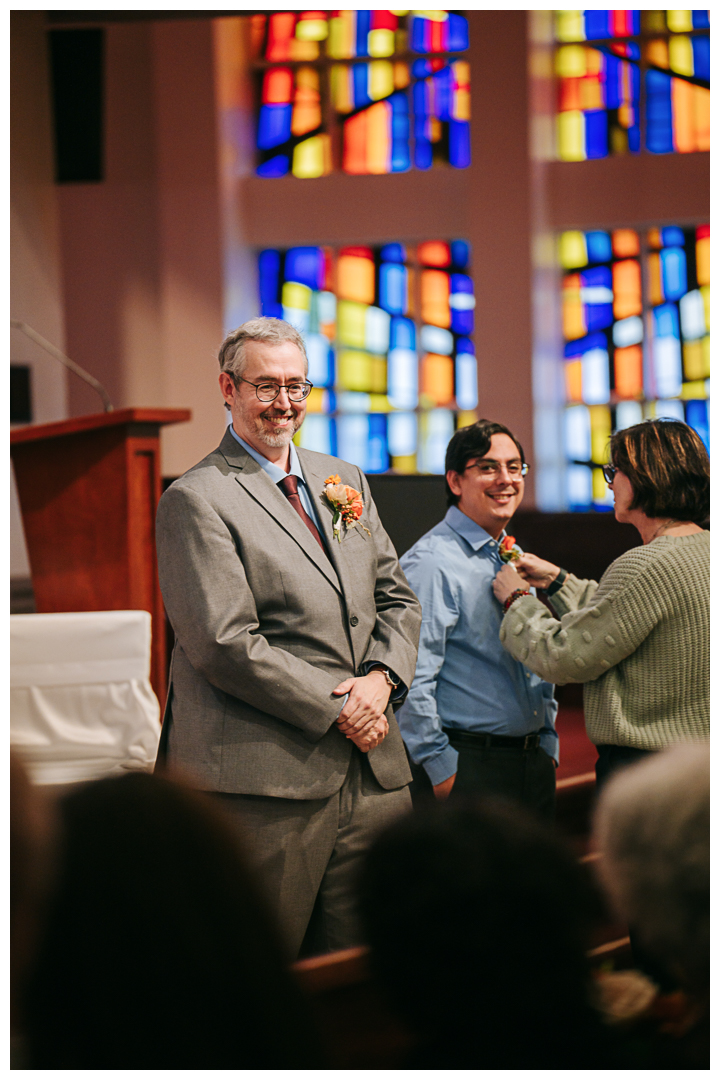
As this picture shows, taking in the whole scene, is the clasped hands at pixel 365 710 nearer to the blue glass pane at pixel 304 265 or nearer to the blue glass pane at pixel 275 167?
the blue glass pane at pixel 304 265

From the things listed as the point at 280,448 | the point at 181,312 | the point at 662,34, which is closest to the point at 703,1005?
the point at 280,448

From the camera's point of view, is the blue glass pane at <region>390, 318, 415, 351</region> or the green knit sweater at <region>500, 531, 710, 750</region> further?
the blue glass pane at <region>390, 318, 415, 351</region>

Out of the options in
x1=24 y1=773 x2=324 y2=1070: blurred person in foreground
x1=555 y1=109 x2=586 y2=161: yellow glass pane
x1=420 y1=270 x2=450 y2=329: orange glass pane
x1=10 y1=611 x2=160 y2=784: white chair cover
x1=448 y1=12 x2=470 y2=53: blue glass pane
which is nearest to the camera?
x1=24 y1=773 x2=324 y2=1070: blurred person in foreground

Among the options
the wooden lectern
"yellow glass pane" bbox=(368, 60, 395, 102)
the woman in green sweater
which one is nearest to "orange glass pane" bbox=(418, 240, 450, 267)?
"yellow glass pane" bbox=(368, 60, 395, 102)

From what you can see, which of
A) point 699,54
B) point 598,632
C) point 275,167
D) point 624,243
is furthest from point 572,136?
point 598,632

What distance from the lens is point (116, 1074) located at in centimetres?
74

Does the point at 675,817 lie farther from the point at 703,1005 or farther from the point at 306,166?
the point at 306,166

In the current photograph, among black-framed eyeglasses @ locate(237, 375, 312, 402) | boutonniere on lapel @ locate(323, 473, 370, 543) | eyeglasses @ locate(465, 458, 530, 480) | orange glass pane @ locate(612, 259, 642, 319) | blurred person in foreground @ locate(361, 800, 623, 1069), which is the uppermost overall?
orange glass pane @ locate(612, 259, 642, 319)

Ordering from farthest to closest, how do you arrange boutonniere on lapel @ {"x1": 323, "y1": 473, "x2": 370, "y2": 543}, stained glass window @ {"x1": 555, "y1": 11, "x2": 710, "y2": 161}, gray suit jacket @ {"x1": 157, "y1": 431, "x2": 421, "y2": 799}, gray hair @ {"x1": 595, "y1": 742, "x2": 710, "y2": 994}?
stained glass window @ {"x1": 555, "y1": 11, "x2": 710, "y2": 161} < boutonniere on lapel @ {"x1": 323, "y1": 473, "x2": 370, "y2": 543} < gray suit jacket @ {"x1": 157, "y1": 431, "x2": 421, "y2": 799} < gray hair @ {"x1": 595, "y1": 742, "x2": 710, "y2": 994}

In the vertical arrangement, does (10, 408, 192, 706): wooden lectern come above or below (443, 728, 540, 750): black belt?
above

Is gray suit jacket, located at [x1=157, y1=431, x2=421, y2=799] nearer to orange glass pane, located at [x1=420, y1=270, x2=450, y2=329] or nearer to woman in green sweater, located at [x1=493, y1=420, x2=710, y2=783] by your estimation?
woman in green sweater, located at [x1=493, y1=420, x2=710, y2=783]

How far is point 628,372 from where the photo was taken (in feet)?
25.6

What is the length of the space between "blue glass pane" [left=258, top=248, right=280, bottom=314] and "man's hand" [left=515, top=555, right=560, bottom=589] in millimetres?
6290

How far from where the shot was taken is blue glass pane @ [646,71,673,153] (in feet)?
24.9
